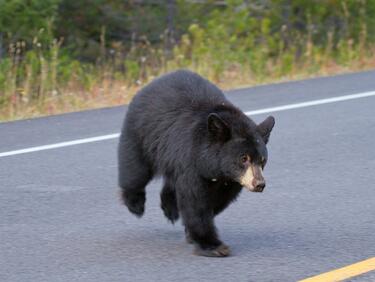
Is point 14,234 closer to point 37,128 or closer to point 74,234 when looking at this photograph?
point 74,234

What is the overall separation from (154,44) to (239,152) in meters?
13.7

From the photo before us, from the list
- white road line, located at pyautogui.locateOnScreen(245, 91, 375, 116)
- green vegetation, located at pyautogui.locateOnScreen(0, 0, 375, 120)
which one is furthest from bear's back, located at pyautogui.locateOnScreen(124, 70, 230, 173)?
green vegetation, located at pyautogui.locateOnScreen(0, 0, 375, 120)

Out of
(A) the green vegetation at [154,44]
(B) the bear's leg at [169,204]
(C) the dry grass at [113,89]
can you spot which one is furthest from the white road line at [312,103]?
(B) the bear's leg at [169,204]

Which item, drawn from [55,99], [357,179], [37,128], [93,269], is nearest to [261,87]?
[55,99]

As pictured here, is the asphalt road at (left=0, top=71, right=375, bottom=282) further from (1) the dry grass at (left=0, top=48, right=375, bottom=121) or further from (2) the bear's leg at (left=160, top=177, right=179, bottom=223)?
(1) the dry grass at (left=0, top=48, right=375, bottom=121)

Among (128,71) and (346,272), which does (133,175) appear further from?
(128,71)

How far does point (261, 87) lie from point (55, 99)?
251 centimetres

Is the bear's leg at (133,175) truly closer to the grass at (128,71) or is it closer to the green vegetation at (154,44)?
the grass at (128,71)

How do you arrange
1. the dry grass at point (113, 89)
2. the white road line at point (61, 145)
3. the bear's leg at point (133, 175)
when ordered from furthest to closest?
1. the dry grass at point (113, 89)
2. the white road line at point (61, 145)
3. the bear's leg at point (133, 175)

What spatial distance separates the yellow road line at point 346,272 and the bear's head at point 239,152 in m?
0.55

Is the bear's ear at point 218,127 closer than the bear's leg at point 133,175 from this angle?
Yes

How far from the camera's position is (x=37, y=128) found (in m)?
9.45

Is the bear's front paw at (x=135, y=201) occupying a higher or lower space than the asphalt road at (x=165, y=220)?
higher

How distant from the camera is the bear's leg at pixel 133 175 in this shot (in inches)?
229
